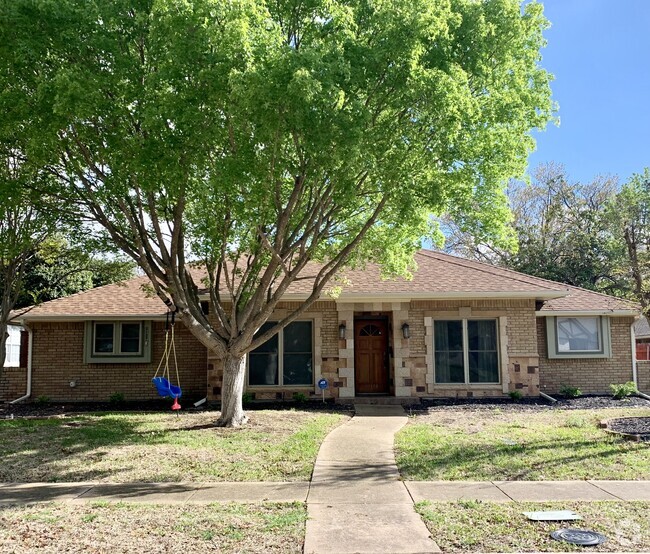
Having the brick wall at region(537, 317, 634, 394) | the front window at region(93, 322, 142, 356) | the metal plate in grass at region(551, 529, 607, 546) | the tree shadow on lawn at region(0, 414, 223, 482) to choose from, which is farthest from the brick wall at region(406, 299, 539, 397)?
the metal plate in grass at region(551, 529, 607, 546)

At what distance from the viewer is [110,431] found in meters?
11.2

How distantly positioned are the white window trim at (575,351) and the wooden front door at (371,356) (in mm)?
4703

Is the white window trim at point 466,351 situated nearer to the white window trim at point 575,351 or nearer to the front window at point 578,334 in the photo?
the white window trim at point 575,351

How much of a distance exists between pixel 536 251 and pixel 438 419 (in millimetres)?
19956

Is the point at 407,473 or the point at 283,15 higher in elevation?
the point at 283,15

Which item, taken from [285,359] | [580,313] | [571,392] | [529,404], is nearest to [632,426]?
[529,404]

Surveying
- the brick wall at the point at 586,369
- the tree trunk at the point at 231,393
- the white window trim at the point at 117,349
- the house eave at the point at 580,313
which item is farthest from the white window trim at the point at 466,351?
the white window trim at the point at 117,349

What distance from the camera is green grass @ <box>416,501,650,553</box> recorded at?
518cm

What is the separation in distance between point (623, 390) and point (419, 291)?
19.8 feet

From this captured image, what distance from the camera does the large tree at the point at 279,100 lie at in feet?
27.6

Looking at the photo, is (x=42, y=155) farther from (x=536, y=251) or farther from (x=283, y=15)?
(x=536, y=251)

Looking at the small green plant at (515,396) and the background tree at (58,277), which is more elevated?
the background tree at (58,277)

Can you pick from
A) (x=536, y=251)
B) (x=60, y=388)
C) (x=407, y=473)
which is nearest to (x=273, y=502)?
(x=407, y=473)

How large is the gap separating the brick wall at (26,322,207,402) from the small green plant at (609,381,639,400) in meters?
11.3
